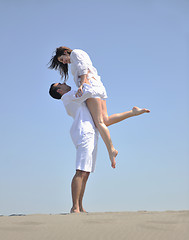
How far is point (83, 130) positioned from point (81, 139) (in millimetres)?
129

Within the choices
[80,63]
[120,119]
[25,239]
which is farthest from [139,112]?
[25,239]

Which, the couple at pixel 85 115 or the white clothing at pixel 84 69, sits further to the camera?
the white clothing at pixel 84 69

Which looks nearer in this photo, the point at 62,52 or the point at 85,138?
the point at 85,138

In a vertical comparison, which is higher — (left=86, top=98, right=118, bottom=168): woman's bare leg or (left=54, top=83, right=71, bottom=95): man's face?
(left=54, top=83, right=71, bottom=95): man's face

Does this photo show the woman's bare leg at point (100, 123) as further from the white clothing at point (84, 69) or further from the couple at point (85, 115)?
the white clothing at point (84, 69)

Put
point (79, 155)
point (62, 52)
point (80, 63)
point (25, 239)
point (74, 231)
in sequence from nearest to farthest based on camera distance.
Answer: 1. point (25, 239)
2. point (74, 231)
3. point (79, 155)
4. point (80, 63)
5. point (62, 52)

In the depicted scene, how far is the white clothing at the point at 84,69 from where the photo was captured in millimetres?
4855

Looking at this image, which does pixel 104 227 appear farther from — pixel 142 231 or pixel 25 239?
pixel 25 239

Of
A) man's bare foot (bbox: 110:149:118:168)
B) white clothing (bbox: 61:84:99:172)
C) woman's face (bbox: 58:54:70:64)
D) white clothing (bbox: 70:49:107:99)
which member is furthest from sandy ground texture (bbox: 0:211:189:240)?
woman's face (bbox: 58:54:70:64)

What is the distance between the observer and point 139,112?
4.97 meters

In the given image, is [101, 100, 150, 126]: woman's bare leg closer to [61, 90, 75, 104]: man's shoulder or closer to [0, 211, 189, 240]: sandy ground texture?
[61, 90, 75, 104]: man's shoulder

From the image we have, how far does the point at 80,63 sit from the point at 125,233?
3.11m

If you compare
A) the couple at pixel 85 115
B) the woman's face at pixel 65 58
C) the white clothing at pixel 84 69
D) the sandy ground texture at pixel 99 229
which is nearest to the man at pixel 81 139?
A: the couple at pixel 85 115

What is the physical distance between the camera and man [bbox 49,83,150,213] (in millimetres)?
4461
